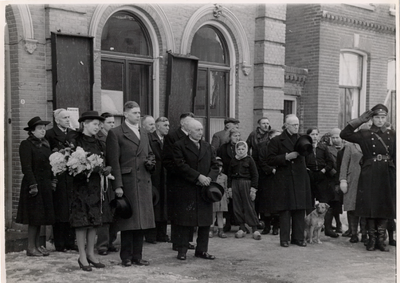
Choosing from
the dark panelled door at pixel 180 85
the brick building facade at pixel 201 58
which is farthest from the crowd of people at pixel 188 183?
the brick building facade at pixel 201 58

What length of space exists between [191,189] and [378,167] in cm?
291

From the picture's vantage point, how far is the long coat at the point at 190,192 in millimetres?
7094

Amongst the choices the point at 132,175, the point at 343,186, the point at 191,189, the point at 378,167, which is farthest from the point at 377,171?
the point at 132,175

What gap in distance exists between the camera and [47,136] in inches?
293

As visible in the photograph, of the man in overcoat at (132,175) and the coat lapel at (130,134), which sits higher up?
the coat lapel at (130,134)

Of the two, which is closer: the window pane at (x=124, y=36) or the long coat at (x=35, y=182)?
the long coat at (x=35, y=182)

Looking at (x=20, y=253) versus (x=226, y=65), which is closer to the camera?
(x=20, y=253)

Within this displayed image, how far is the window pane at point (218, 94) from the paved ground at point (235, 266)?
13.5ft

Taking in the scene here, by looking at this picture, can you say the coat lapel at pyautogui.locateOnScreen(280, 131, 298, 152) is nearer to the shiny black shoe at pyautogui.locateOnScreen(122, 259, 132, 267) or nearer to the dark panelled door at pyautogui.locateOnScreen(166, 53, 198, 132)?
the dark panelled door at pyautogui.locateOnScreen(166, 53, 198, 132)

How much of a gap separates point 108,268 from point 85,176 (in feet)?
4.05

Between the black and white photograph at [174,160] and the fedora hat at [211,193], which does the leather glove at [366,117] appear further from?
the fedora hat at [211,193]

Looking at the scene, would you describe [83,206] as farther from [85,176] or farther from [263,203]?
[263,203]

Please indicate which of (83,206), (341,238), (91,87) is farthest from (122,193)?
(341,238)

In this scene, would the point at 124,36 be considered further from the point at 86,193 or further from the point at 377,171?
the point at 377,171
